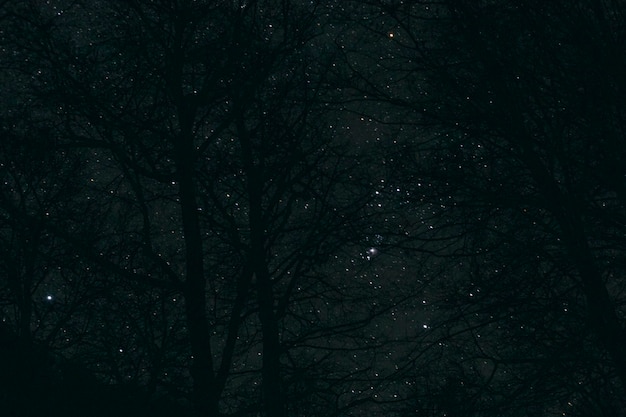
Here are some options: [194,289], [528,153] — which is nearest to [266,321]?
[194,289]

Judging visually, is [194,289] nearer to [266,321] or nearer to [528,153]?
[266,321]

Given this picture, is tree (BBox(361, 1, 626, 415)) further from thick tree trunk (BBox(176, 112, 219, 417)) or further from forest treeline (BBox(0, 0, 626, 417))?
thick tree trunk (BBox(176, 112, 219, 417))

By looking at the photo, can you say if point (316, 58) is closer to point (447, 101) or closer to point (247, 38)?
point (247, 38)

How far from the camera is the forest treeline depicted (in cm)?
570

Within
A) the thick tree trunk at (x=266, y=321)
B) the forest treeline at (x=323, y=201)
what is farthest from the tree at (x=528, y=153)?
the thick tree trunk at (x=266, y=321)

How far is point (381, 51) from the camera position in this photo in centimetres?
679

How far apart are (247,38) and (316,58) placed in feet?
2.57

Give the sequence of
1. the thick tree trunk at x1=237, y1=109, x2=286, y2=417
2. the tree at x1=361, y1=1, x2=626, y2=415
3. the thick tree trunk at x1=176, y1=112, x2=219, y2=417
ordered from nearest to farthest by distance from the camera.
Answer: the tree at x1=361, y1=1, x2=626, y2=415, the thick tree trunk at x1=176, y1=112, x2=219, y2=417, the thick tree trunk at x1=237, y1=109, x2=286, y2=417

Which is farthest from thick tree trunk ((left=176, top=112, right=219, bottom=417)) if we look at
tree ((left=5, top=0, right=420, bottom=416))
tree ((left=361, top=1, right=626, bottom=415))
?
tree ((left=361, top=1, right=626, bottom=415))

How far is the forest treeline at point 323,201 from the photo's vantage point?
18.7 ft

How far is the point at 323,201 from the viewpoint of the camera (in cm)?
787

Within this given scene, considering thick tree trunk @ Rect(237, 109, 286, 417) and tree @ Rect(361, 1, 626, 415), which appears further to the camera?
thick tree trunk @ Rect(237, 109, 286, 417)

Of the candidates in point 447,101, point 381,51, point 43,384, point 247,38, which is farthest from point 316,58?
point 43,384

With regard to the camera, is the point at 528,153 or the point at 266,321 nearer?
the point at 528,153
